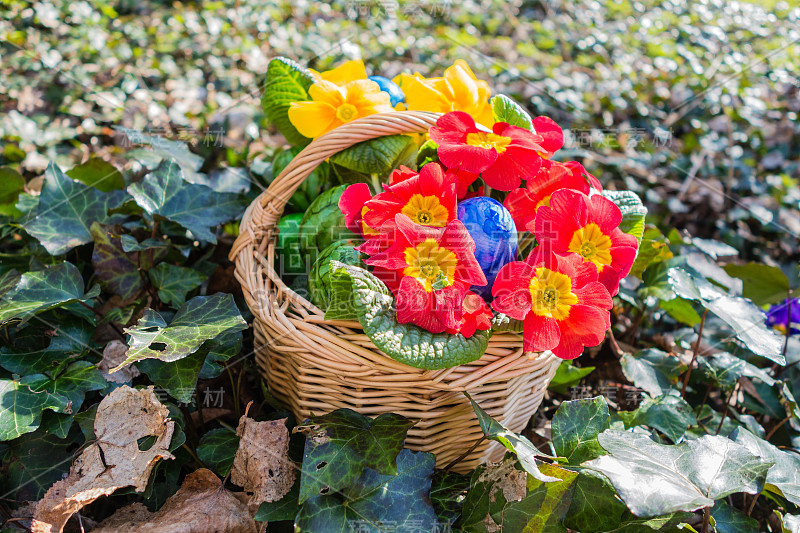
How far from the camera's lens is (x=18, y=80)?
2664mm

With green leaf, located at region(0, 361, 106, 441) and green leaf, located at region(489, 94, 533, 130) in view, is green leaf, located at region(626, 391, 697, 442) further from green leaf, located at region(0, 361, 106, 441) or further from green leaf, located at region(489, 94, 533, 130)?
green leaf, located at region(0, 361, 106, 441)

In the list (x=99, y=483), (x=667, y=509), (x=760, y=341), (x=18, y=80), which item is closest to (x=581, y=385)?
(x=760, y=341)

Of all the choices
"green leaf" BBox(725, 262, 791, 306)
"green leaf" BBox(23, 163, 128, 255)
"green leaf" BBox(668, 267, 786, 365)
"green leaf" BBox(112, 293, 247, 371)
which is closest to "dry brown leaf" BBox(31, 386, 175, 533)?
"green leaf" BBox(112, 293, 247, 371)

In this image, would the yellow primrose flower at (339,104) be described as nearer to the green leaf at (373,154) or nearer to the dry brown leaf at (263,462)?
the green leaf at (373,154)

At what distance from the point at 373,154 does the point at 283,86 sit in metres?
0.41

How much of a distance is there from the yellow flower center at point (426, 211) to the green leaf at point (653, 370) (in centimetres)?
71

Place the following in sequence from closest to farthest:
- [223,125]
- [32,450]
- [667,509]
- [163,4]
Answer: [667,509]
[32,450]
[223,125]
[163,4]

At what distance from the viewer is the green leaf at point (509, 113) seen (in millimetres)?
1296

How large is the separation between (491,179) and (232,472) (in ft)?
2.78

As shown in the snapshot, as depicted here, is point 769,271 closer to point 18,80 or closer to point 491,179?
point 491,179

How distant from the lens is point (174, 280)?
142cm

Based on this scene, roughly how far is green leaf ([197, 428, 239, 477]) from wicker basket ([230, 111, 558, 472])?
16cm

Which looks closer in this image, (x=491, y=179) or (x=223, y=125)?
(x=491, y=179)

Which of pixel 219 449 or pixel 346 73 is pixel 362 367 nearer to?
pixel 219 449
